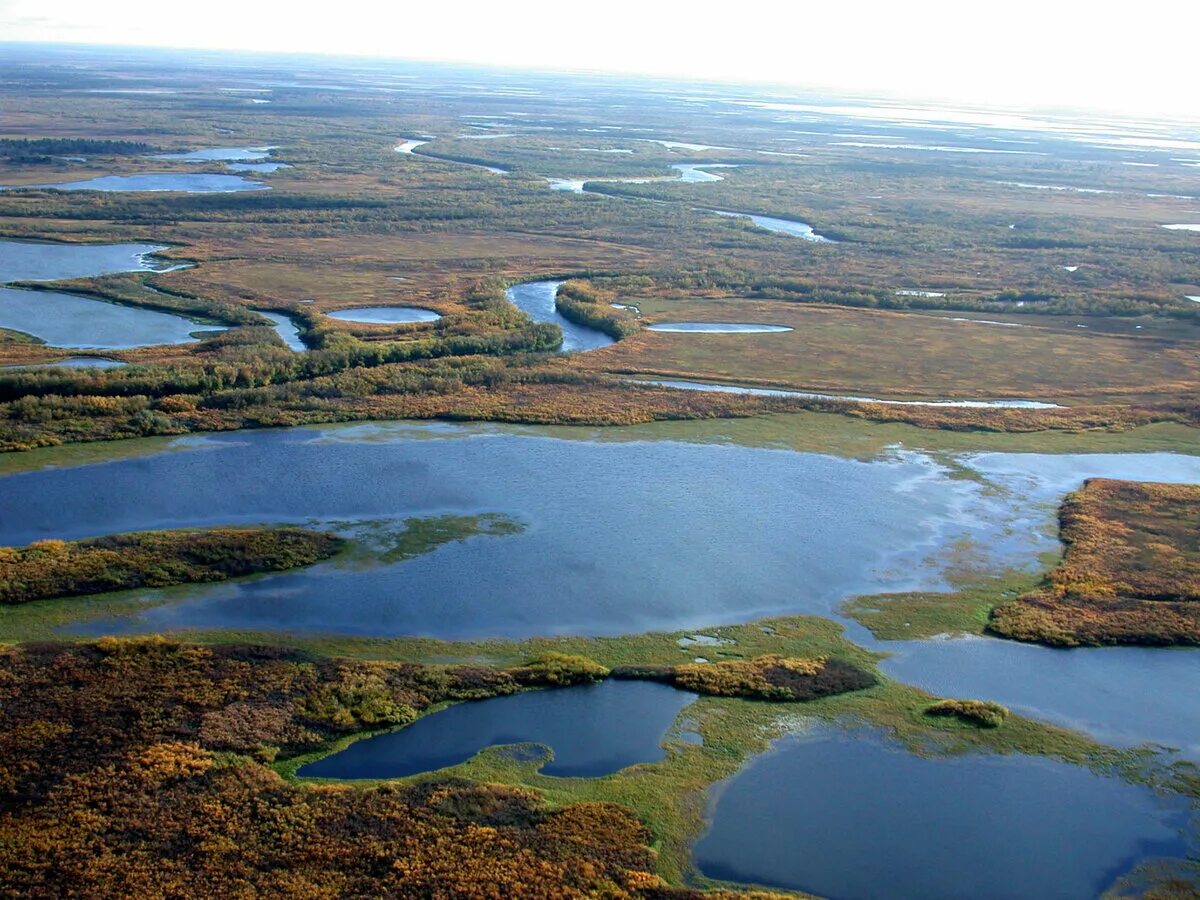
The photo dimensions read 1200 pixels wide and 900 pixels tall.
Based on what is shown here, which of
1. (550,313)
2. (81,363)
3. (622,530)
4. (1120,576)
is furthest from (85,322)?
(1120,576)

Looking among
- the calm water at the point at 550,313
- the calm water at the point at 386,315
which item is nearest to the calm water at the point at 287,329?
the calm water at the point at 386,315

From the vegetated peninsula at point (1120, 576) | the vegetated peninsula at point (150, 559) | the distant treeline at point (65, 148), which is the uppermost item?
the distant treeline at point (65, 148)

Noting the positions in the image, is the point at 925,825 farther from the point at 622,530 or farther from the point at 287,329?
the point at 287,329

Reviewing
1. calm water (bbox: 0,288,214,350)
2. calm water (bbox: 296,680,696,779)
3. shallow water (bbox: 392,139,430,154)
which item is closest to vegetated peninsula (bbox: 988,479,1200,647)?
calm water (bbox: 296,680,696,779)

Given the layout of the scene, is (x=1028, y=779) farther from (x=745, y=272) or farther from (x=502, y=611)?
(x=745, y=272)

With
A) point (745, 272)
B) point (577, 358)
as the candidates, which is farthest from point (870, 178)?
point (577, 358)

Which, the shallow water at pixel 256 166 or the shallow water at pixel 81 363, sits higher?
the shallow water at pixel 256 166

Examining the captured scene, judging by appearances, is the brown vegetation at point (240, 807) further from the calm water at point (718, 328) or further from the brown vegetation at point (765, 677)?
the calm water at point (718, 328)

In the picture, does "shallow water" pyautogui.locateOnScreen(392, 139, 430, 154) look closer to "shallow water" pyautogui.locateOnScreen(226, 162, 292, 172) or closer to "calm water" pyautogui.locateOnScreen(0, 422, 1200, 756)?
"shallow water" pyautogui.locateOnScreen(226, 162, 292, 172)
